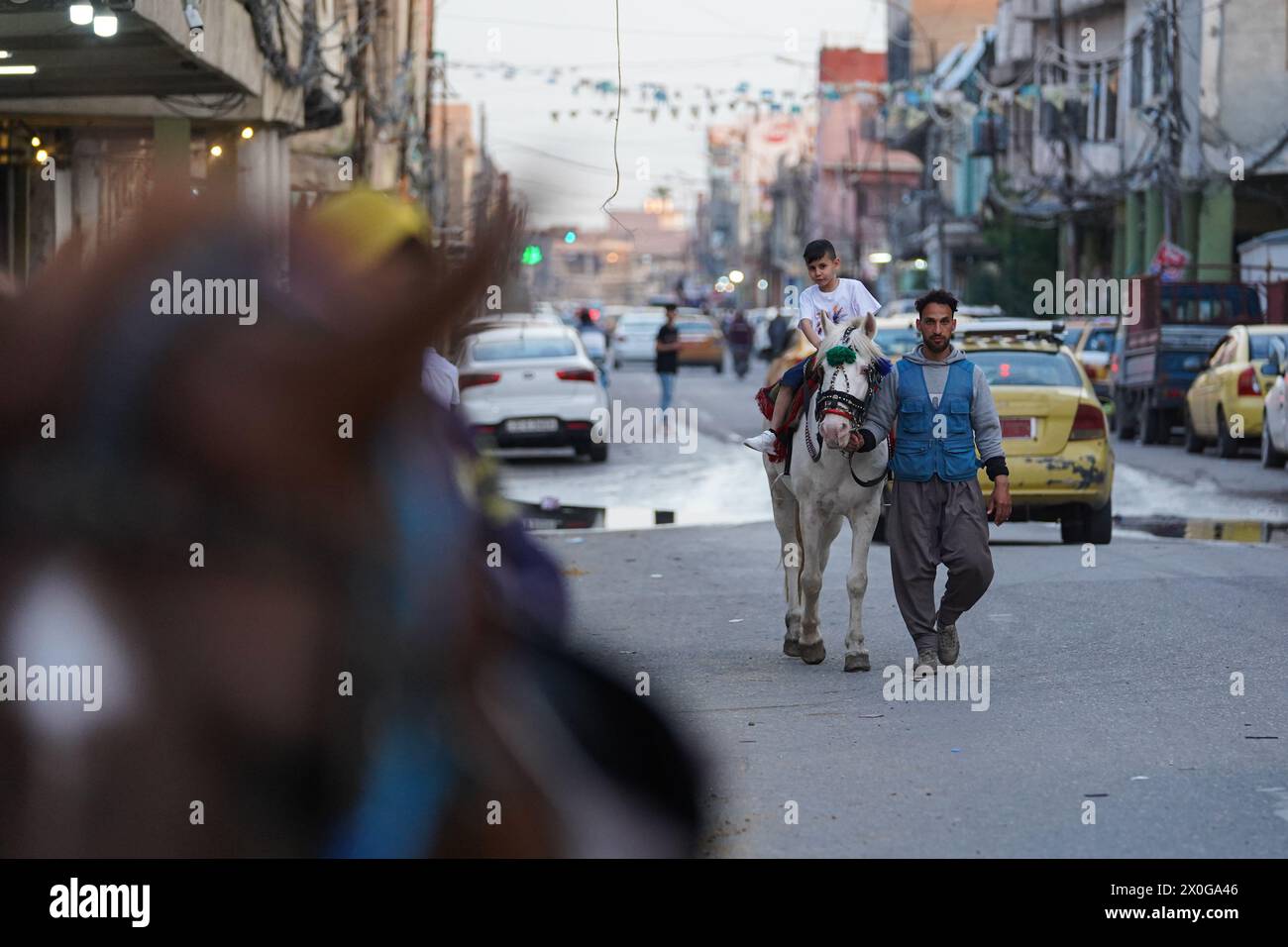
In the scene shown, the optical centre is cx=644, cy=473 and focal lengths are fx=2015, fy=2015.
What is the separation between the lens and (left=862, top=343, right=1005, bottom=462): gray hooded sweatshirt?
905cm

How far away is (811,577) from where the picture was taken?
9.34m

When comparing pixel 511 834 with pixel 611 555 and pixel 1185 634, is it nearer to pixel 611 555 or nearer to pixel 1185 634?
pixel 1185 634

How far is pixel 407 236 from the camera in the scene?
1948mm

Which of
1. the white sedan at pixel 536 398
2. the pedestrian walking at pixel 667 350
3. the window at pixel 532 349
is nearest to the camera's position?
the white sedan at pixel 536 398

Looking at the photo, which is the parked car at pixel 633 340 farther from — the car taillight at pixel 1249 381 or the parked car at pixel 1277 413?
the parked car at pixel 1277 413

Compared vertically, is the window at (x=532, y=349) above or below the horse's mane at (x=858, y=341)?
below

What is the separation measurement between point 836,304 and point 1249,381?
15475 millimetres

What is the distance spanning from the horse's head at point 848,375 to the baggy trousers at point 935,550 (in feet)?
1.63

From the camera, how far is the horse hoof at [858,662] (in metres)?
9.09

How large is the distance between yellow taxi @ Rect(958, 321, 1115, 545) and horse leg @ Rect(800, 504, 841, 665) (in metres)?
4.95

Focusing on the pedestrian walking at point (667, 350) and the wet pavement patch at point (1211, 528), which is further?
A: the pedestrian walking at point (667, 350)

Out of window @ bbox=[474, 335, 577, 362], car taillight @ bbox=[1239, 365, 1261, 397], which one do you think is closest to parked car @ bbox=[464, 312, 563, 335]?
window @ bbox=[474, 335, 577, 362]

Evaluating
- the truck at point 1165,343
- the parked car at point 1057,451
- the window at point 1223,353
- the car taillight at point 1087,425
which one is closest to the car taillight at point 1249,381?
the window at point 1223,353

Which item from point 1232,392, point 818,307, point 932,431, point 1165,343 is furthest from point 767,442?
point 1165,343
